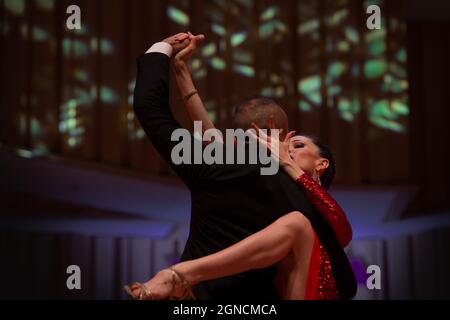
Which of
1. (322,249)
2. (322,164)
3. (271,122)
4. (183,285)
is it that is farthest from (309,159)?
(183,285)

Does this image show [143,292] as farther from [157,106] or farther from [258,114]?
[258,114]

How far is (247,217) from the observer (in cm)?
139

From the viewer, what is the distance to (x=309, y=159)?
67.8 inches

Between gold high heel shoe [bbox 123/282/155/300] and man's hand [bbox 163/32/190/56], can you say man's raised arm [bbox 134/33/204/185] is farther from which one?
gold high heel shoe [bbox 123/282/155/300]

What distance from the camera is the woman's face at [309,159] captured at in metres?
1.71

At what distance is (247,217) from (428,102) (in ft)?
8.89

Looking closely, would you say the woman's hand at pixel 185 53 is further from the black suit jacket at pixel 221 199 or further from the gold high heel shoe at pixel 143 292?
the gold high heel shoe at pixel 143 292

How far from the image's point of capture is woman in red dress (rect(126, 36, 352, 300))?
4.13 ft

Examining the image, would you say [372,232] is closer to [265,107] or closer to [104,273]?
[104,273]

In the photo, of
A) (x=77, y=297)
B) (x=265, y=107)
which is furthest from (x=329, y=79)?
(x=265, y=107)

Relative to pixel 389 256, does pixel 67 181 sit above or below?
above

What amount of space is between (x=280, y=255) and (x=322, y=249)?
0.14 meters

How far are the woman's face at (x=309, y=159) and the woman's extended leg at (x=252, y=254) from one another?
14.4 inches

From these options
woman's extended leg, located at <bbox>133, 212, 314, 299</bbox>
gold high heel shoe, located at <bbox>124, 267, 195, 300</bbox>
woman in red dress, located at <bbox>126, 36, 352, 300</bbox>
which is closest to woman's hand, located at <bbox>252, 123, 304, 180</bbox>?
woman in red dress, located at <bbox>126, 36, 352, 300</bbox>
